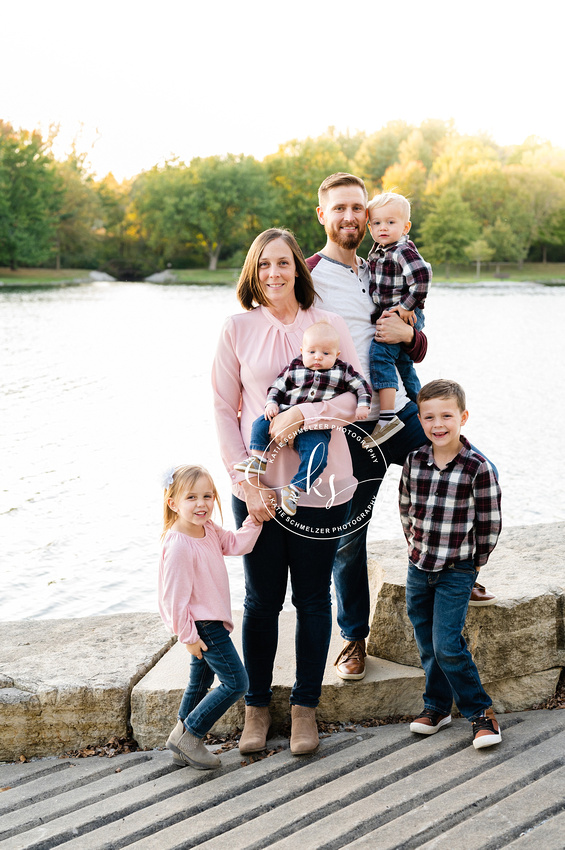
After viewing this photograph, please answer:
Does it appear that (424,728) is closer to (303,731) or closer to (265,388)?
(303,731)

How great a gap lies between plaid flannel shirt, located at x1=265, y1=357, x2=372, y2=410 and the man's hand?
31 cm

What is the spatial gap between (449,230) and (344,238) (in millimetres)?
55953

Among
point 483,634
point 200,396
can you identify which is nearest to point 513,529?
point 483,634

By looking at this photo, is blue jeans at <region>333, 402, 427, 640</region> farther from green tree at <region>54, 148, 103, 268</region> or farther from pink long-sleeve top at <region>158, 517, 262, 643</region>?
green tree at <region>54, 148, 103, 268</region>

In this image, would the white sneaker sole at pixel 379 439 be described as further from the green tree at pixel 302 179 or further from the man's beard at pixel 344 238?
the green tree at pixel 302 179

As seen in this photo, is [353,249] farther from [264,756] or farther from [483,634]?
[264,756]

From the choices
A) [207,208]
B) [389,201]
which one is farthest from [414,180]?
[389,201]

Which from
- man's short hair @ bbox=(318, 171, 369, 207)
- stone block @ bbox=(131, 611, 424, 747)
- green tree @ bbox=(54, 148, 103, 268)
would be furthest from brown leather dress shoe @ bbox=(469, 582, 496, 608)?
green tree @ bbox=(54, 148, 103, 268)

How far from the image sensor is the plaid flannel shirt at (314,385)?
2586 mm

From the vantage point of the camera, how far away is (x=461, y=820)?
2.38 meters

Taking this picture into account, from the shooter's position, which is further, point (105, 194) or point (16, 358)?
point (105, 194)

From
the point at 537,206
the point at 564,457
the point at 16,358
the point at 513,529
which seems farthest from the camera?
the point at 537,206

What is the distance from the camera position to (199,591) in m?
2.73

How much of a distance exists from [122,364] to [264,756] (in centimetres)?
1516
